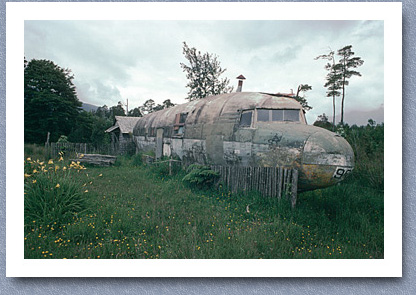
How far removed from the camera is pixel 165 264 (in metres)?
2.77

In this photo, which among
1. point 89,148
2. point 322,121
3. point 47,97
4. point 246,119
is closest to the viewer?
point 246,119

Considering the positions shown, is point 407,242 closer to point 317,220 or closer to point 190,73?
point 317,220

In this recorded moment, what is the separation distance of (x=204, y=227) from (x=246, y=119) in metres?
3.15

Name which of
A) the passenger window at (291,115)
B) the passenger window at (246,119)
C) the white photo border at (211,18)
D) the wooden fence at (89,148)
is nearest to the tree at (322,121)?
the passenger window at (291,115)

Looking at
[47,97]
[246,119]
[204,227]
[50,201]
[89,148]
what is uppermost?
[47,97]

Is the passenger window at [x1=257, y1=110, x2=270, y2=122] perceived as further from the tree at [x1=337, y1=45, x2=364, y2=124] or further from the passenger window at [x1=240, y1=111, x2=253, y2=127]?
the tree at [x1=337, y1=45, x2=364, y2=124]

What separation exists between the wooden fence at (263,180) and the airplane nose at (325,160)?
12.4 inches

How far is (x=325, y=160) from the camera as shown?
4.02 m

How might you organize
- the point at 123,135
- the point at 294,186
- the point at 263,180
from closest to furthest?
the point at 294,186
the point at 263,180
the point at 123,135

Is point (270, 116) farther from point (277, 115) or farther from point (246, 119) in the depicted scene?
point (246, 119)

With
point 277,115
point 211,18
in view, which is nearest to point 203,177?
point 277,115

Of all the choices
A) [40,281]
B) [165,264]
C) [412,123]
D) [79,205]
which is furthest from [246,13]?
[40,281]

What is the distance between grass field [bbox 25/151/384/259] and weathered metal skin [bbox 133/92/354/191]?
869 mm

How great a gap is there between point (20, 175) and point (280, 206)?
15.1ft
